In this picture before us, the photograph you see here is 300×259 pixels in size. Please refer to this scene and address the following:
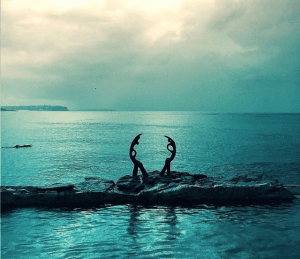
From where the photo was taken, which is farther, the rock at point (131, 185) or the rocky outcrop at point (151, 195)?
the rock at point (131, 185)

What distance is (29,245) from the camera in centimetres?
1167

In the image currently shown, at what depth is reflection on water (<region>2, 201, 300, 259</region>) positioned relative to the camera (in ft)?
35.8

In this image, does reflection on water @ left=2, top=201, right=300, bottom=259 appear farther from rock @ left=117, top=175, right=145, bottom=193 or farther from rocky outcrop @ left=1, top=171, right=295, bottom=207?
rock @ left=117, top=175, right=145, bottom=193

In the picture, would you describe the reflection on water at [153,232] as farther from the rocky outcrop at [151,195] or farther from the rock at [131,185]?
the rock at [131,185]

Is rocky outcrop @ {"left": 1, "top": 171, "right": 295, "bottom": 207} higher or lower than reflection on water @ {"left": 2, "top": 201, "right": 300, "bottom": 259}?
higher

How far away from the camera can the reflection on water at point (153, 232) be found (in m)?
10.9

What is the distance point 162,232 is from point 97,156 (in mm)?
32213

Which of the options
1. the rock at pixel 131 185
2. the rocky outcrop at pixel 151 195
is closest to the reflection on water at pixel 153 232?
the rocky outcrop at pixel 151 195

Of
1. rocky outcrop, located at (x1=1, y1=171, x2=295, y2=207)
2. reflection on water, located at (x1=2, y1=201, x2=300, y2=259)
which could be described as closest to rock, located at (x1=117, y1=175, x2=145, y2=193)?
rocky outcrop, located at (x1=1, y1=171, x2=295, y2=207)

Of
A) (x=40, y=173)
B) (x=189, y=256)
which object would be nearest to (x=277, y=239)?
(x=189, y=256)

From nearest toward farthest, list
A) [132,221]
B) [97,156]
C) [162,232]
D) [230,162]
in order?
[162,232], [132,221], [230,162], [97,156]

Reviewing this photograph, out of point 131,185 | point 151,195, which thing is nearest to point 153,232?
point 151,195

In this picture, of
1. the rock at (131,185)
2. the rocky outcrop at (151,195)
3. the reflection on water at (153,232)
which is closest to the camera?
the reflection on water at (153,232)

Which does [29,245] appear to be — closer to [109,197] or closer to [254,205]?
[109,197]
